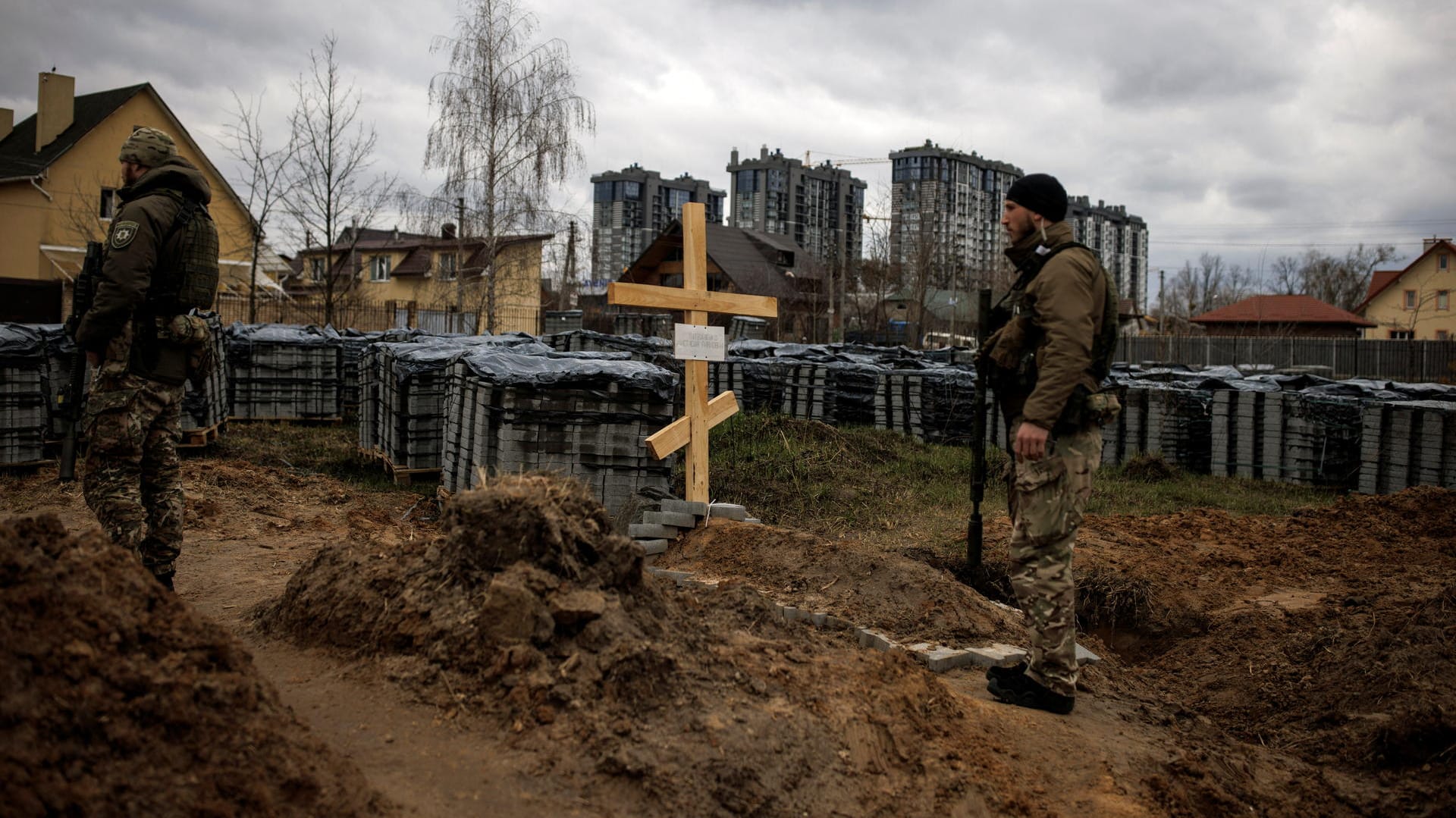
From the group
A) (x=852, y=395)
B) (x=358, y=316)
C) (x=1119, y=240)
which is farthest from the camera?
(x=1119, y=240)

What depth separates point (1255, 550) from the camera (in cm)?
810

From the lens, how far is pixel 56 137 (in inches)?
1321

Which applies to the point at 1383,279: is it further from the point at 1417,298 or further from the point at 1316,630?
the point at 1316,630

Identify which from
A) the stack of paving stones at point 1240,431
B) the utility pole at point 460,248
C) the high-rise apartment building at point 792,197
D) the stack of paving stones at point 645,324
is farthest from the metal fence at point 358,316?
the high-rise apartment building at point 792,197

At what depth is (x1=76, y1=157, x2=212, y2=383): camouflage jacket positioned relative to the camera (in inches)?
184

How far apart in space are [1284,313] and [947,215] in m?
28.4

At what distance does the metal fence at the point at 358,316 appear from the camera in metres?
26.5

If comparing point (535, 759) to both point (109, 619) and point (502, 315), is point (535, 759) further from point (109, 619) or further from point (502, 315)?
point (502, 315)

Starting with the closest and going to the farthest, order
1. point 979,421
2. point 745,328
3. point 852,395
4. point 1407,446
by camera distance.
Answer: point 979,421 → point 1407,446 → point 852,395 → point 745,328

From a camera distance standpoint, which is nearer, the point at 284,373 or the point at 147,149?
the point at 147,149

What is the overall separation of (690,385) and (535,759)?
4085 mm

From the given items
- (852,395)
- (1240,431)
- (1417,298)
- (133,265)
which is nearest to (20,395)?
(133,265)

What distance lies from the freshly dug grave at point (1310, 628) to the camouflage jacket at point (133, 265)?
5.33m

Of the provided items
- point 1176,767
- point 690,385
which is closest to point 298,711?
point 1176,767
